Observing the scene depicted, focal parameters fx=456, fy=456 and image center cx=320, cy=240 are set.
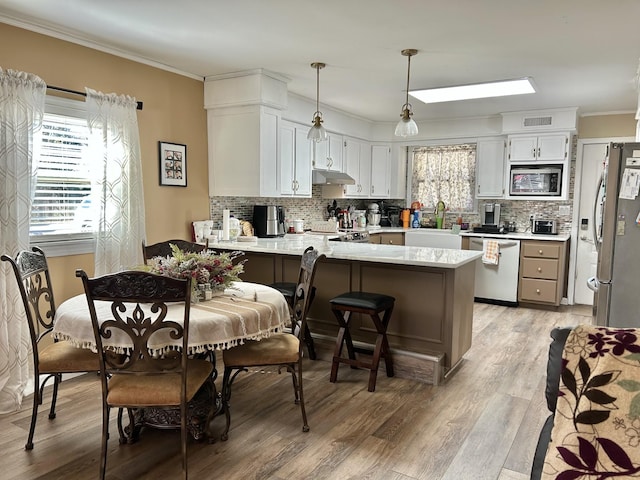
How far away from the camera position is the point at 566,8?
2.60 metres

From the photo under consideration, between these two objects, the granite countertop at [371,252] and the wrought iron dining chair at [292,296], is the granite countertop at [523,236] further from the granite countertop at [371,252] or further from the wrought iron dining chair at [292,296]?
the wrought iron dining chair at [292,296]

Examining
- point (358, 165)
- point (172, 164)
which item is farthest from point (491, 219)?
point (172, 164)

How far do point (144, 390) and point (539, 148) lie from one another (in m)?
5.35

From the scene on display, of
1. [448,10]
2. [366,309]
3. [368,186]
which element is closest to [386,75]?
[448,10]

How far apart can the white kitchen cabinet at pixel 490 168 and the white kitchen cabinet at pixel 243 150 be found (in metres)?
3.14

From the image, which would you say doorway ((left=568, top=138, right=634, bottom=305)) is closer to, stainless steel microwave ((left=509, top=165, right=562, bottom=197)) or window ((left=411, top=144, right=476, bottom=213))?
stainless steel microwave ((left=509, top=165, right=562, bottom=197))

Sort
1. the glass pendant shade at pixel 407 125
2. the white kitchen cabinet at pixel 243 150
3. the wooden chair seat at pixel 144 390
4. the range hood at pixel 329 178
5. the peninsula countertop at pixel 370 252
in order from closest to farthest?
the wooden chair seat at pixel 144 390 < the peninsula countertop at pixel 370 252 < the glass pendant shade at pixel 407 125 < the white kitchen cabinet at pixel 243 150 < the range hood at pixel 329 178

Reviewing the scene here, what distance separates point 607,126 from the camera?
5.57 meters

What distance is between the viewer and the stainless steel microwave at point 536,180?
5648 mm

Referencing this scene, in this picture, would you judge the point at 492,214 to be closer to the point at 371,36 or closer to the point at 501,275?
the point at 501,275

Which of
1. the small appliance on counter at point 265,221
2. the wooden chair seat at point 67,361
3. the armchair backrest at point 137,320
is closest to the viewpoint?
the armchair backrest at point 137,320

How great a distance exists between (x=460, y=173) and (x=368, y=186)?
136 cm

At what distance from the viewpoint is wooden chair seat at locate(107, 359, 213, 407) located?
2014 mm

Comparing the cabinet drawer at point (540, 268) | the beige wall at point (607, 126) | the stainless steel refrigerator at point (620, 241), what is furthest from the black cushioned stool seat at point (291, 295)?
the beige wall at point (607, 126)
